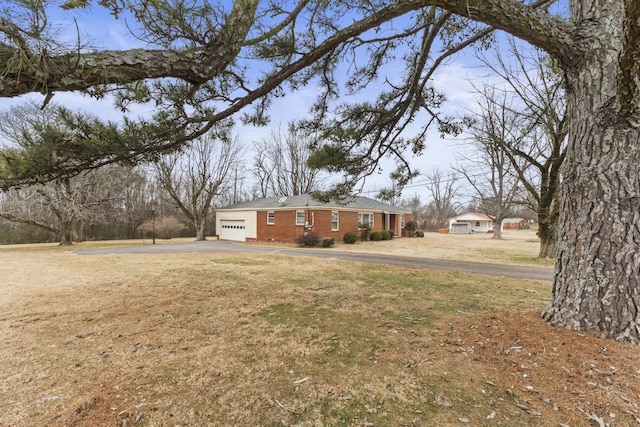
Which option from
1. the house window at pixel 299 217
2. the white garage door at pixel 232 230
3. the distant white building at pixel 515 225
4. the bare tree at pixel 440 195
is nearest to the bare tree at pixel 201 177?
the white garage door at pixel 232 230

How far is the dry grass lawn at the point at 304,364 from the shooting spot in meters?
2.05

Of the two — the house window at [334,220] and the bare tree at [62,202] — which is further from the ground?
the bare tree at [62,202]

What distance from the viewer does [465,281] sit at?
6.85m

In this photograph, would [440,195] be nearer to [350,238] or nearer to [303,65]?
[350,238]

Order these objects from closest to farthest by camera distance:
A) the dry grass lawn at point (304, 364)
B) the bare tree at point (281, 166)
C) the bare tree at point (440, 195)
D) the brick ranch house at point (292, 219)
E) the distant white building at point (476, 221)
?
the dry grass lawn at point (304, 364), the brick ranch house at point (292, 219), the bare tree at point (281, 166), the bare tree at point (440, 195), the distant white building at point (476, 221)

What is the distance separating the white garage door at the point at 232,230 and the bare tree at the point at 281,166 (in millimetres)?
8503

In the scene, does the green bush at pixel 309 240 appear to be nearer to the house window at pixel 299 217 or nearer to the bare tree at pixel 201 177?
the house window at pixel 299 217

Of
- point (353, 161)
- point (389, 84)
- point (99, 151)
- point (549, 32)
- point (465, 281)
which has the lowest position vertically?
point (465, 281)

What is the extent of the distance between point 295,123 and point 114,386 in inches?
193

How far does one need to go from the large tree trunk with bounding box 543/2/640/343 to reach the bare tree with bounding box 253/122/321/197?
2502 centimetres

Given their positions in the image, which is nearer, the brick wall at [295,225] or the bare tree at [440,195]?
the brick wall at [295,225]

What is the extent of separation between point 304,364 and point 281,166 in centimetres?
2846

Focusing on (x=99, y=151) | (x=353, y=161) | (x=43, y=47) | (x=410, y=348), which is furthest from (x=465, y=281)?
(x=43, y=47)

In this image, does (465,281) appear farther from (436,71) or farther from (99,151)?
(99,151)
